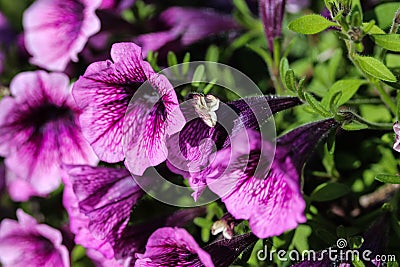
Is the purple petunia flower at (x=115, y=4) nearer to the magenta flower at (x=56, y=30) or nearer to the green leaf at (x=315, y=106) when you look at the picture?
the magenta flower at (x=56, y=30)

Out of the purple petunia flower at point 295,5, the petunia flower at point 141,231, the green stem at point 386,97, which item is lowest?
the petunia flower at point 141,231

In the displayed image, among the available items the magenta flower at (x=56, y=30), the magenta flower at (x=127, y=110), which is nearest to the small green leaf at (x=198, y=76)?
the magenta flower at (x=127, y=110)

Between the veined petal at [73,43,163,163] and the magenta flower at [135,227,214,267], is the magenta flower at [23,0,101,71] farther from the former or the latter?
the magenta flower at [135,227,214,267]

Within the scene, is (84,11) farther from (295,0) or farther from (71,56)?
(295,0)

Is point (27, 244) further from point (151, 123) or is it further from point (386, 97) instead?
point (386, 97)

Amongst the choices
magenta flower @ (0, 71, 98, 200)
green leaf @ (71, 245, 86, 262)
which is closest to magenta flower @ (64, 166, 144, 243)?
magenta flower @ (0, 71, 98, 200)

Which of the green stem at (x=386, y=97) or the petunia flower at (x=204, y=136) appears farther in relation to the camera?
the green stem at (x=386, y=97)
